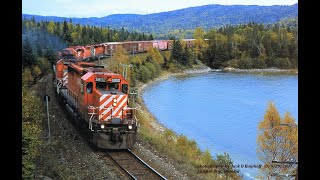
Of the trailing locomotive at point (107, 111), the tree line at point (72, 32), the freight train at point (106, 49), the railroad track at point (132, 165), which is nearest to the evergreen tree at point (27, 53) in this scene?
the freight train at point (106, 49)

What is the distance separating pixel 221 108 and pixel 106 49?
17.8 m

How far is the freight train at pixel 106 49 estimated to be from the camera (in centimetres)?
2529

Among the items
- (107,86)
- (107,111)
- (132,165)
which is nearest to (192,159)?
(132,165)

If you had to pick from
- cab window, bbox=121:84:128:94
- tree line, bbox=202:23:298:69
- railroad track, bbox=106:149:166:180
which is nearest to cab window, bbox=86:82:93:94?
cab window, bbox=121:84:128:94

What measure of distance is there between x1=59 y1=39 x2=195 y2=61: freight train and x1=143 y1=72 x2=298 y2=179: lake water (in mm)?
6731

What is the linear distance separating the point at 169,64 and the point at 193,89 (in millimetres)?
19956

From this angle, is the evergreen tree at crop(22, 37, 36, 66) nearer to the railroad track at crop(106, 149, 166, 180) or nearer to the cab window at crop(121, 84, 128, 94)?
the cab window at crop(121, 84, 128, 94)

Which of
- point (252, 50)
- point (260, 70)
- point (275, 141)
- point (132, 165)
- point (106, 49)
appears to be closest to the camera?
point (132, 165)

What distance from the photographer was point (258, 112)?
33125 mm

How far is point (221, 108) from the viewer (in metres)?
34.8

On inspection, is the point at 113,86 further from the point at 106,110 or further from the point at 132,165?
the point at 132,165

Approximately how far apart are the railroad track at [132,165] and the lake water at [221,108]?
26.0 ft

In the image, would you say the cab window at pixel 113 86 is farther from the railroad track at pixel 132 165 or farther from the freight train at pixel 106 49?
the freight train at pixel 106 49
